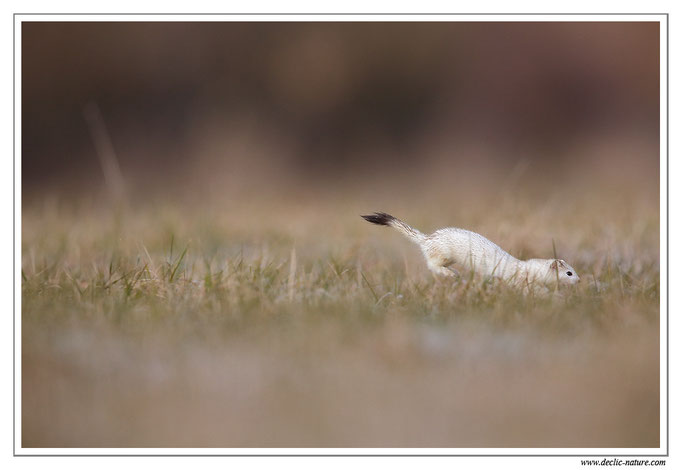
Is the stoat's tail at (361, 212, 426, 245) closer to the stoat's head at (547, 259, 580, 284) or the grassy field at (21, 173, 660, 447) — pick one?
the grassy field at (21, 173, 660, 447)

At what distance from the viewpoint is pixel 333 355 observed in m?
2.37

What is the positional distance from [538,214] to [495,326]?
1987 mm

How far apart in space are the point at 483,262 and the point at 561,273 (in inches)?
13.7

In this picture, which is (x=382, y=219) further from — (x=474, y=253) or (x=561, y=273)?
(x=561, y=273)

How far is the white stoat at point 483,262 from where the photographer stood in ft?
9.96

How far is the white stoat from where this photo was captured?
3037mm

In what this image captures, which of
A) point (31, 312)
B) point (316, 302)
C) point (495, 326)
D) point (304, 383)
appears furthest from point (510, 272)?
point (31, 312)

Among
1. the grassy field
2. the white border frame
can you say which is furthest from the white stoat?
the white border frame
